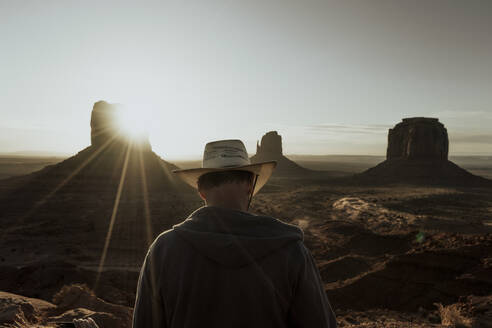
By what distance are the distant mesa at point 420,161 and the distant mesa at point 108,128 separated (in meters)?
51.0

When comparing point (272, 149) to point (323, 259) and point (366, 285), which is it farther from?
point (366, 285)

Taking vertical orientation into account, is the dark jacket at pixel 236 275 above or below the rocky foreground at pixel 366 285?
above

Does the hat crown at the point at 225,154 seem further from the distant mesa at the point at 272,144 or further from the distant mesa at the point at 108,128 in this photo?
the distant mesa at the point at 272,144

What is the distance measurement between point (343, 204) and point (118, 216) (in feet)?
84.1

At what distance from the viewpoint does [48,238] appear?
1952 centimetres

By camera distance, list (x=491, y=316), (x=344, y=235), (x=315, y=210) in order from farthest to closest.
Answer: (x=315, y=210) → (x=344, y=235) → (x=491, y=316)

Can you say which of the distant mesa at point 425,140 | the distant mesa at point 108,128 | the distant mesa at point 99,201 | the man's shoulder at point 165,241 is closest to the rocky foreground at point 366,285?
the distant mesa at point 99,201

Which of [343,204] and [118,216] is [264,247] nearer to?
[118,216]

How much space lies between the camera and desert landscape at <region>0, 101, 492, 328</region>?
6.55 metres

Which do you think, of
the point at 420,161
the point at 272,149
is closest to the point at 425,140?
the point at 420,161

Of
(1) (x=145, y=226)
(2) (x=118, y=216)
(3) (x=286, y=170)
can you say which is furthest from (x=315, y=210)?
(3) (x=286, y=170)

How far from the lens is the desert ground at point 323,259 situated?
587 cm

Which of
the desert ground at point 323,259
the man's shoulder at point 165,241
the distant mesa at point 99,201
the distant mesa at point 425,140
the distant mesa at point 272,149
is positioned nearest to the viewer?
the man's shoulder at point 165,241

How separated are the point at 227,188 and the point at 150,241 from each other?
63.3 ft
